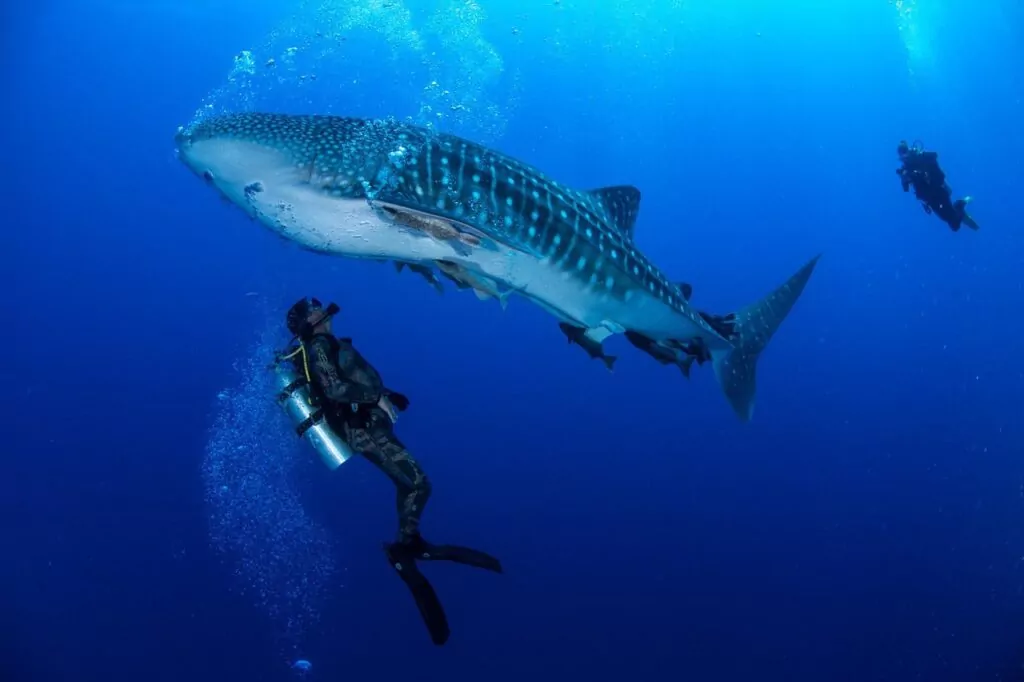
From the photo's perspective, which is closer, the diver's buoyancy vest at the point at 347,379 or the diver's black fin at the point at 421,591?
the diver's buoyancy vest at the point at 347,379

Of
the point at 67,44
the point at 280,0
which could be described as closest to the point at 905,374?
the point at 280,0

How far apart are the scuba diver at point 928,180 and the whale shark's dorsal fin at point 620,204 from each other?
302 inches

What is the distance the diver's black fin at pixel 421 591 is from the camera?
16.6 ft

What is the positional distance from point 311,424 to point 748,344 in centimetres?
523

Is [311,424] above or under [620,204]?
under

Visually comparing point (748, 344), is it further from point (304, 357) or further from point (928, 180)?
point (928, 180)

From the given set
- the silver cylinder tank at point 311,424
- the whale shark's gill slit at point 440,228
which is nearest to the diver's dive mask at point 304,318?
the silver cylinder tank at point 311,424

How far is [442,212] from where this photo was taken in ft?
15.0

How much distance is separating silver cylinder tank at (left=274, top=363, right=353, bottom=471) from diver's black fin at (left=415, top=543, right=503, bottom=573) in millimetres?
1015

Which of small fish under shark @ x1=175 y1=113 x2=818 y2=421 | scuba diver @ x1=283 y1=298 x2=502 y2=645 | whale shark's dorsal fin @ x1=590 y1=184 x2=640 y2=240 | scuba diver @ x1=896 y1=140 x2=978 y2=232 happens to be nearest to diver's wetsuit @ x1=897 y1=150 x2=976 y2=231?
scuba diver @ x1=896 y1=140 x2=978 y2=232

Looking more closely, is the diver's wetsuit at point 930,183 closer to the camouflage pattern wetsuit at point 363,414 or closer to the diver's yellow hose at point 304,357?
the camouflage pattern wetsuit at point 363,414

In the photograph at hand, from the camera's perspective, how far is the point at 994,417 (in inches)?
1305


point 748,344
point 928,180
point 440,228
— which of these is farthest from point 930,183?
point 440,228

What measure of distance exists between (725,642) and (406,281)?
2545cm
